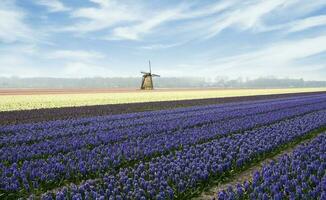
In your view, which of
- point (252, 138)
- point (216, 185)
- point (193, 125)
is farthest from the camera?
point (193, 125)

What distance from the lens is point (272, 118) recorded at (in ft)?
71.7

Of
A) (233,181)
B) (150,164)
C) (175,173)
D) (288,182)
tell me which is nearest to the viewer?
(288,182)

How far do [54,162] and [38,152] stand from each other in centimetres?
192

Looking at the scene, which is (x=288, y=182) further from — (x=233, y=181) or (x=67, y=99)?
(x=67, y=99)

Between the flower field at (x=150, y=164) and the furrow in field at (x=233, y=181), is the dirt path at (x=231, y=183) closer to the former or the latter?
the furrow in field at (x=233, y=181)

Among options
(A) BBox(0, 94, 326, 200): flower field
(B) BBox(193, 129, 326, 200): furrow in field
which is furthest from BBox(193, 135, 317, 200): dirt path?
(A) BBox(0, 94, 326, 200): flower field

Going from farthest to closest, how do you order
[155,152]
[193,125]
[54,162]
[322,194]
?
[193,125], [155,152], [54,162], [322,194]

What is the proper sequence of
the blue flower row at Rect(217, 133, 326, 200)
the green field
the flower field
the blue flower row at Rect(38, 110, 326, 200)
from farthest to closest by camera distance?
the green field
the flower field
the blue flower row at Rect(38, 110, 326, 200)
the blue flower row at Rect(217, 133, 326, 200)

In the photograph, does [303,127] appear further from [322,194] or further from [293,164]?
[322,194]

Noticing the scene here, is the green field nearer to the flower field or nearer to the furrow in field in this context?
the flower field

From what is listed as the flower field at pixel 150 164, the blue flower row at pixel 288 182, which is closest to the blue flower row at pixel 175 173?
the flower field at pixel 150 164

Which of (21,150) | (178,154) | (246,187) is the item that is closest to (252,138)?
(178,154)

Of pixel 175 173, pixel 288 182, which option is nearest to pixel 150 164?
pixel 175 173

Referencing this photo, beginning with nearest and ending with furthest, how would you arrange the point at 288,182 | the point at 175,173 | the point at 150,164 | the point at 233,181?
the point at 288,182 < the point at 175,173 < the point at 233,181 < the point at 150,164
